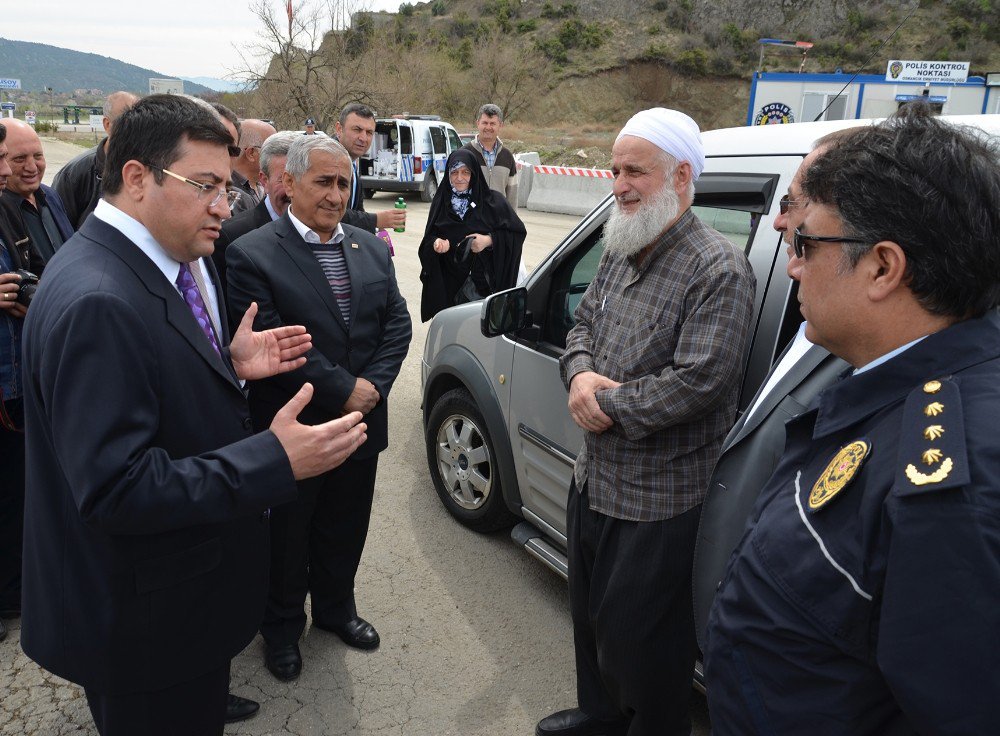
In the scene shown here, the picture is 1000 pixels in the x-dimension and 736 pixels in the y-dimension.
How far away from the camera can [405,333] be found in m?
3.19

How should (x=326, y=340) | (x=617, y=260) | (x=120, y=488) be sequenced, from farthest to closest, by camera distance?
(x=326, y=340) < (x=617, y=260) < (x=120, y=488)

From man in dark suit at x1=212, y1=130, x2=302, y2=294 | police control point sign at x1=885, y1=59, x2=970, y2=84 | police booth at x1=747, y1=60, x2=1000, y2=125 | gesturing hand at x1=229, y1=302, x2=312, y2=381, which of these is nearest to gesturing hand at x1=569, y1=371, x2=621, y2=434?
gesturing hand at x1=229, y1=302, x2=312, y2=381

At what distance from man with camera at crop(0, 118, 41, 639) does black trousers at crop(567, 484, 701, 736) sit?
254 cm

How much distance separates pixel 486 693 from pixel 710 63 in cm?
5538

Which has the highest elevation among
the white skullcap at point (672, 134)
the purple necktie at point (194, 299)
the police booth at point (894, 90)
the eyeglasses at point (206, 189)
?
the police booth at point (894, 90)

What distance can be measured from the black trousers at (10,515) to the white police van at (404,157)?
15281 mm

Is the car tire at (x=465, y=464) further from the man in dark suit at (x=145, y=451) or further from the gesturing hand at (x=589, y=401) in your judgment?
the man in dark suit at (x=145, y=451)

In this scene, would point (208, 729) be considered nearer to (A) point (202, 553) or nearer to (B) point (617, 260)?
(A) point (202, 553)

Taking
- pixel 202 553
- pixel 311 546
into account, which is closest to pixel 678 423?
pixel 202 553

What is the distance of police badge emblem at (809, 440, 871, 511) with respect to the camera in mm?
1134

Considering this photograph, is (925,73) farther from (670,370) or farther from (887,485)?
(887,485)

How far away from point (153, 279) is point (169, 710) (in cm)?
108

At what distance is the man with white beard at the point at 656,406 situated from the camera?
2.15 metres

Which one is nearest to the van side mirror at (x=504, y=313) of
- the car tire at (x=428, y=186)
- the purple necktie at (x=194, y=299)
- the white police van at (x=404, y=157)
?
the purple necktie at (x=194, y=299)
